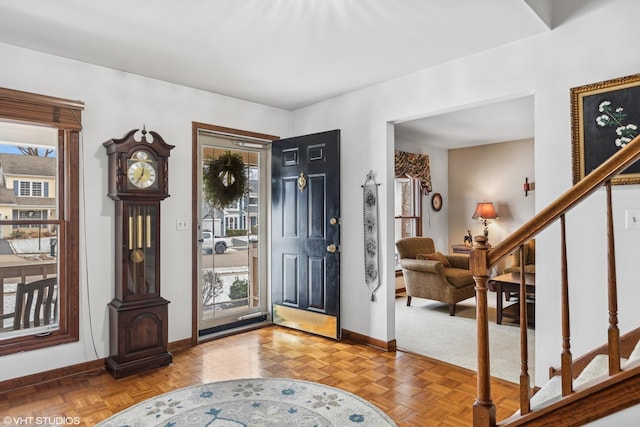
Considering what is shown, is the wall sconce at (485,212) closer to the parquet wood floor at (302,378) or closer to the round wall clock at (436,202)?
the round wall clock at (436,202)

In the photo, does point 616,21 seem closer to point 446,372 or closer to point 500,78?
point 500,78

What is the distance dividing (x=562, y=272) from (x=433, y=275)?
342cm

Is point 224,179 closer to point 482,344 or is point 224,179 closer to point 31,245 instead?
point 31,245

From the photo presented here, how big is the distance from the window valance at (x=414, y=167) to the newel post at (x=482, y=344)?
4246 mm

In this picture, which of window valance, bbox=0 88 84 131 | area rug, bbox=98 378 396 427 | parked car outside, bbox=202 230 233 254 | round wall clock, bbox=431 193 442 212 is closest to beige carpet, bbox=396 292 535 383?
area rug, bbox=98 378 396 427

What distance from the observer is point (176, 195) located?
370 cm

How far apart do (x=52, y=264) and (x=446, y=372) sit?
3175 mm

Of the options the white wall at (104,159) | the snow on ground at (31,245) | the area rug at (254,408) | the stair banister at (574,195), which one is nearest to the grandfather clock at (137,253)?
the white wall at (104,159)

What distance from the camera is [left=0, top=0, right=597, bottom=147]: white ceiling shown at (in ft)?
7.59

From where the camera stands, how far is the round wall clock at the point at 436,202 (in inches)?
263

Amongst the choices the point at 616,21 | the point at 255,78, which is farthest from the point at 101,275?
the point at 616,21

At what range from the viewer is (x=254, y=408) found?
2.48 m

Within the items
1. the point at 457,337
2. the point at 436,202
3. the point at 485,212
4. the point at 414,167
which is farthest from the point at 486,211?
the point at 457,337

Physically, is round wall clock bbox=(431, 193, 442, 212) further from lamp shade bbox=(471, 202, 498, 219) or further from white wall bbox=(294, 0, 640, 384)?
white wall bbox=(294, 0, 640, 384)
